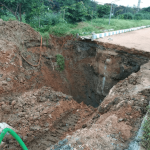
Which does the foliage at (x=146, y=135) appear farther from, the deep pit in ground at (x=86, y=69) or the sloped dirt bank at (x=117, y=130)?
the deep pit in ground at (x=86, y=69)

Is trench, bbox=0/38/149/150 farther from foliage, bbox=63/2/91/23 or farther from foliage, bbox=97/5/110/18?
foliage, bbox=97/5/110/18

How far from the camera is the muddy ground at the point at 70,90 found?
3.13 metres

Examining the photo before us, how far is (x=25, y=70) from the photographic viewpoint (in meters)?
6.82

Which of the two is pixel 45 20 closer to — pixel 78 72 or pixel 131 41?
pixel 78 72

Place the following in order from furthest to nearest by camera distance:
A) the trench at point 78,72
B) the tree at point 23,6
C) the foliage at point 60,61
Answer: the tree at point 23,6 → the foliage at point 60,61 → the trench at point 78,72

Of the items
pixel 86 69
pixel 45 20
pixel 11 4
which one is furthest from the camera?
pixel 45 20

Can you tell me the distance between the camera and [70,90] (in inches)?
345

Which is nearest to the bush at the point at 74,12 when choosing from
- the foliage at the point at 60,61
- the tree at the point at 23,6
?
the tree at the point at 23,6

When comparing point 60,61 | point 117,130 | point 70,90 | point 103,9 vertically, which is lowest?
point 70,90

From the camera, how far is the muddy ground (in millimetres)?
3133

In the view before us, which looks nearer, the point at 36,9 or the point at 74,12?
the point at 36,9

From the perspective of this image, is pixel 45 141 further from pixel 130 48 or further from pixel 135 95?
pixel 130 48

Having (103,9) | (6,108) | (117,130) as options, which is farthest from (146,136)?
(103,9)

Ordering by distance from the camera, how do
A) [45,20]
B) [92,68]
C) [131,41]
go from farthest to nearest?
[45,20]
[92,68]
[131,41]
